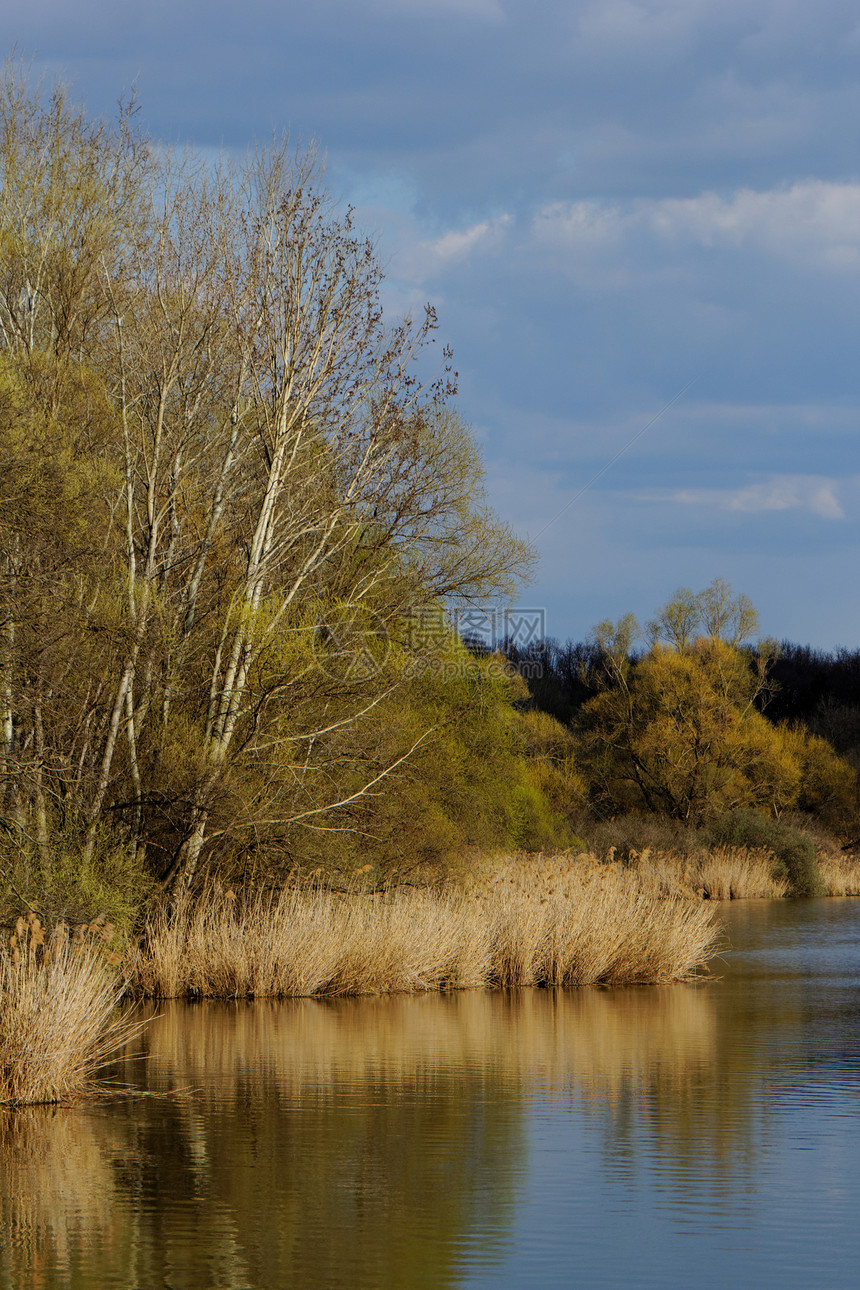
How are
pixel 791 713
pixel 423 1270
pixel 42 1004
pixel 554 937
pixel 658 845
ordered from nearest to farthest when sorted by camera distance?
pixel 423 1270 < pixel 42 1004 < pixel 554 937 < pixel 658 845 < pixel 791 713

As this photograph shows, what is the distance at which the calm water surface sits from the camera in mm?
6910

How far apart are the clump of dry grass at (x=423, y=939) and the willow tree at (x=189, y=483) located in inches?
60.1

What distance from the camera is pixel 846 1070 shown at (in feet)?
42.9

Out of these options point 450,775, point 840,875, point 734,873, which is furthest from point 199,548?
point 840,875

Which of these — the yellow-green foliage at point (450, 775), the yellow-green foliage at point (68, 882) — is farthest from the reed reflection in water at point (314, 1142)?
the yellow-green foliage at point (450, 775)

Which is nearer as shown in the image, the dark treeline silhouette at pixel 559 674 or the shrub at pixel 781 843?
the shrub at pixel 781 843

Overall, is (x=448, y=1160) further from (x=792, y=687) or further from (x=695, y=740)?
(x=792, y=687)

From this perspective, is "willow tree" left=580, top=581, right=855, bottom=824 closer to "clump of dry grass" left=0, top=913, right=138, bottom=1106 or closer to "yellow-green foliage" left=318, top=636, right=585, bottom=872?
"yellow-green foliage" left=318, top=636, right=585, bottom=872

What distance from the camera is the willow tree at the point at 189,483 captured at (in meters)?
17.9

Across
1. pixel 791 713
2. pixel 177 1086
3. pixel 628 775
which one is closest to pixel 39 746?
pixel 177 1086

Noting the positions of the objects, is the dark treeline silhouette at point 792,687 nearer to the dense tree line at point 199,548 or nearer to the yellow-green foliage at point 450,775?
the yellow-green foliage at point 450,775

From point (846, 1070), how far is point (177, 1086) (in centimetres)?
613

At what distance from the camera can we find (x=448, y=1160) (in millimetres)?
9180

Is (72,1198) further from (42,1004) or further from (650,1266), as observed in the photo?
(650,1266)
